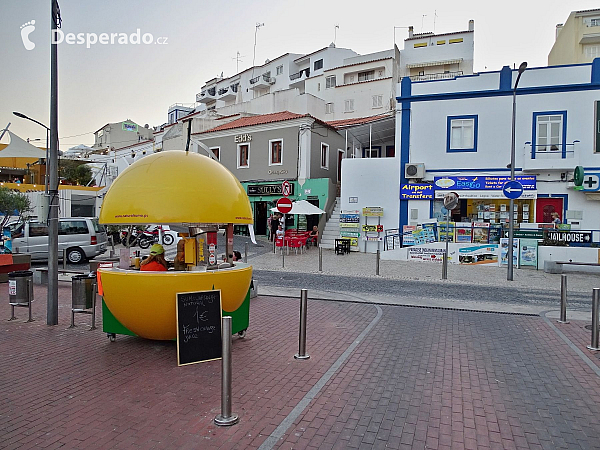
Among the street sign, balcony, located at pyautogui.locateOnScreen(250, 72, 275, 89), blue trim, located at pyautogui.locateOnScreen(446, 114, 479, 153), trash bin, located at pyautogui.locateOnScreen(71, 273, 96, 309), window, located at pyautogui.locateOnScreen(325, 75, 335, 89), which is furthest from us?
balcony, located at pyautogui.locateOnScreen(250, 72, 275, 89)

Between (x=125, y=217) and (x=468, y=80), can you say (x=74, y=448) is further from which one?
(x=468, y=80)

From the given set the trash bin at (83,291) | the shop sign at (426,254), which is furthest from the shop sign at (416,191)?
the trash bin at (83,291)

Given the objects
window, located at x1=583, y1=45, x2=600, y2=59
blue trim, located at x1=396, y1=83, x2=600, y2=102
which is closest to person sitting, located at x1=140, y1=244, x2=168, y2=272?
blue trim, located at x1=396, y1=83, x2=600, y2=102

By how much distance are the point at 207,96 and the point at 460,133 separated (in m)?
54.3

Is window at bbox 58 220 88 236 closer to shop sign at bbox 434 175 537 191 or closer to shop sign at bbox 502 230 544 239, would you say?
shop sign at bbox 434 175 537 191

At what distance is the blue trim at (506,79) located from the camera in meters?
20.8

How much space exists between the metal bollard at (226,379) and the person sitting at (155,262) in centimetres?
255

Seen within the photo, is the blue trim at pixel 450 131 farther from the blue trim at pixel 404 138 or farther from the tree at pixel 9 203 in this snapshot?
the tree at pixel 9 203

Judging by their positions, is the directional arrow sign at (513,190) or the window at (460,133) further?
the window at (460,133)

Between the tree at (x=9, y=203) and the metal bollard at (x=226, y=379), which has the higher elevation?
the tree at (x=9, y=203)

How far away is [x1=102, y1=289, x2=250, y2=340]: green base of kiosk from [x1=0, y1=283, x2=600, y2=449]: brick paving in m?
0.22

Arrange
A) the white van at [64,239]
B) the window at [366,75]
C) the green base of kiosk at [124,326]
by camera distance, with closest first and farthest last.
A: the green base of kiosk at [124,326] → the white van at [64,239] → the window at [366,75]

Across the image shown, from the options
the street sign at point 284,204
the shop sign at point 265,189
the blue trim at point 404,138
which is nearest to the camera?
the street sign at point 284,204

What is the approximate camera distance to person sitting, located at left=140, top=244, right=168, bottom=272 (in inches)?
247
